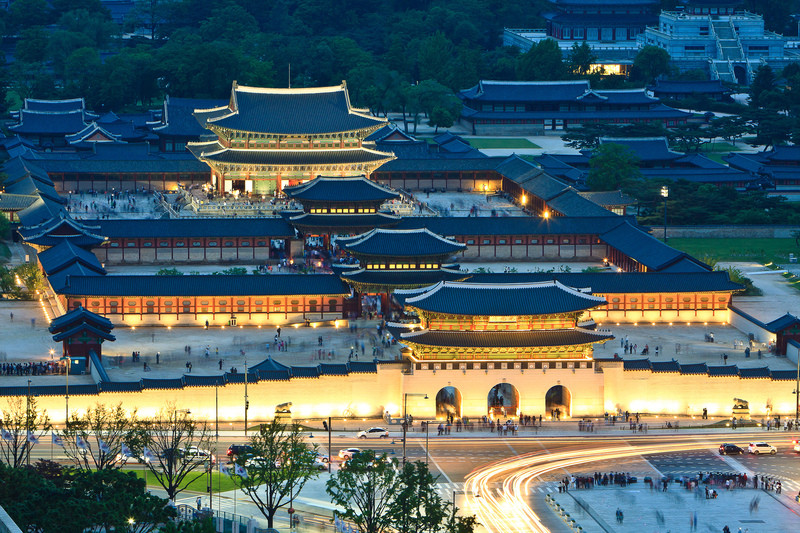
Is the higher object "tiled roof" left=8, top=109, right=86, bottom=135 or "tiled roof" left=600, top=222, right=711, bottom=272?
"tiled roof" left=8, top=109, right=86, bottom=135

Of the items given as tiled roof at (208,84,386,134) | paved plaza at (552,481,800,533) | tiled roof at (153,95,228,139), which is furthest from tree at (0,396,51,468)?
tiled roof at (153,95,228,139)

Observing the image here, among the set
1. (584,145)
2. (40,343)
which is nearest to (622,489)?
(40,343)

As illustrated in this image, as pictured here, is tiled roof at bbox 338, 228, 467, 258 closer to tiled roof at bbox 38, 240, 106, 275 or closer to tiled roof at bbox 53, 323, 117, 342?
tiled roof at bbox 38, 240, 106, 275

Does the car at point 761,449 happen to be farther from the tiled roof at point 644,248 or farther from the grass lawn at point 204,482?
the tiled roof at point 644,248

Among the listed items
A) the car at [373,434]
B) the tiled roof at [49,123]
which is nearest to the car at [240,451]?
the car at [373,434]

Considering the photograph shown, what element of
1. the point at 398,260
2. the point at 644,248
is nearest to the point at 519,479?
the point at 398,260
